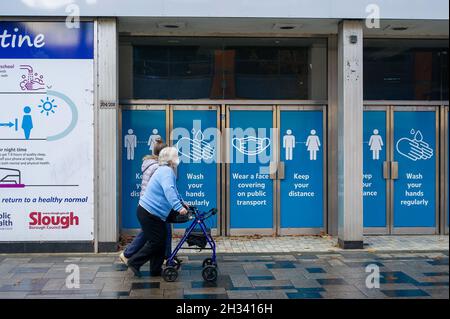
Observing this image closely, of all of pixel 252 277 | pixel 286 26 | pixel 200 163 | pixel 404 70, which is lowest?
pixel 252 277

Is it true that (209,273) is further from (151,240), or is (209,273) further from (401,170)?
(401,170)

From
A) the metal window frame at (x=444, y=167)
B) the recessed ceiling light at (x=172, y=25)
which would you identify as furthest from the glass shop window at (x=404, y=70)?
the recessed ceiling light at (x=172, y=25)

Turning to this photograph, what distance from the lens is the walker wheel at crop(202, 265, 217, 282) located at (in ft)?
25.6

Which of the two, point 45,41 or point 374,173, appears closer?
point 45,41

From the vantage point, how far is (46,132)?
980 cm

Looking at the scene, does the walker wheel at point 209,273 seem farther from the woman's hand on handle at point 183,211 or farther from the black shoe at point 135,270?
the black shoe at point 135,270

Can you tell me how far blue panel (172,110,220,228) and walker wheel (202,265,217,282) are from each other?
3.55m

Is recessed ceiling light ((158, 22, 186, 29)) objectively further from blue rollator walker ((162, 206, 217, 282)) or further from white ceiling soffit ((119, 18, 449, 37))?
blue rollator walker ((162, 206, 217, 282))

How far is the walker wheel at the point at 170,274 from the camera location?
784cm

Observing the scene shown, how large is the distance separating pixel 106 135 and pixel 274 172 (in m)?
3.21

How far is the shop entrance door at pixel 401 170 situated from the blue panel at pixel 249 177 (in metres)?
1.80

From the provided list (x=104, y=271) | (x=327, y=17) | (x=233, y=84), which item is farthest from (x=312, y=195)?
(x=104, y=271)

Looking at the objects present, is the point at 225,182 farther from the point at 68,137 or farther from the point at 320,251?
the point at 68,137

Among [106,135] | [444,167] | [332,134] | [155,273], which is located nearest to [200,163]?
[106,135]
